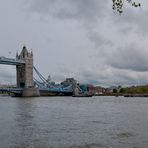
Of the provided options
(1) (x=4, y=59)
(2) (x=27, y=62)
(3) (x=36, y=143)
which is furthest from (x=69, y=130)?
(2) (x=27, y=62)

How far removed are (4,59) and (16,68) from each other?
25572 mm

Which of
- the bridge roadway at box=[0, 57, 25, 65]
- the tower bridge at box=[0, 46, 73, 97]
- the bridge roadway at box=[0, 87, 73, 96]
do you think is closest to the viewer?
the bridge roadway at box=[0, 57, 25, 65]

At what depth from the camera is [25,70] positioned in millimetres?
168000

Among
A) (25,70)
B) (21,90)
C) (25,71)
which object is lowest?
(21,90)

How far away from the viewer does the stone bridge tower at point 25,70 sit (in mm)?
167625

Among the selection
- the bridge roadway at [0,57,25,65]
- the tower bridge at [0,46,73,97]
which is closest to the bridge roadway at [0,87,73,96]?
the tower bridge at [0,46,73,97]

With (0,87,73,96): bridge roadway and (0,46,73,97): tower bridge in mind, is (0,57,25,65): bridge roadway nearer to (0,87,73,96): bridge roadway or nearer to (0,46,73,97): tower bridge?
(0,46,73,97): tower bridge

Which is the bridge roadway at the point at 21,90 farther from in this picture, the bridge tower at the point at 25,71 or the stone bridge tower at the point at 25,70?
the stone bridge tower at the point at 25,70

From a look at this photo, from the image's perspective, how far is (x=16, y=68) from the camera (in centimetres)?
17588

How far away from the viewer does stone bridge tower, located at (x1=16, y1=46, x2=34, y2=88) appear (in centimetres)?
16762

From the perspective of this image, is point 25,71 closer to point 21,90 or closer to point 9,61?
point 9,61

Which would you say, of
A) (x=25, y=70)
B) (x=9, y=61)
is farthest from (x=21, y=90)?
(x=25, y=70)

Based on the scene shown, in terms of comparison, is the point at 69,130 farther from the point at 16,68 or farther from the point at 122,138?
the point at 16,68

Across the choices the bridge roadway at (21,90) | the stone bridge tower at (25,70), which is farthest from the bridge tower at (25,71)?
the bridge roadway at (21,90)
